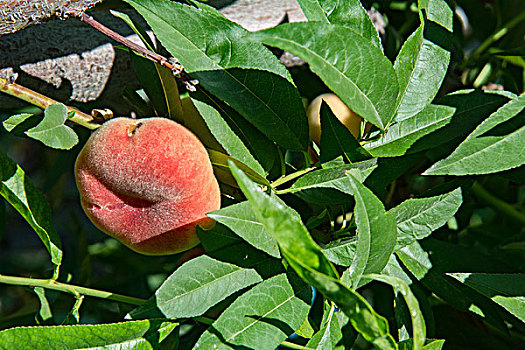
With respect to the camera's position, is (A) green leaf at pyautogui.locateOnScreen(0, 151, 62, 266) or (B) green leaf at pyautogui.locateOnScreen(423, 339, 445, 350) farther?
(A) green leaf at pyautogui.locateOnScreen(0, 151, 62, 266)

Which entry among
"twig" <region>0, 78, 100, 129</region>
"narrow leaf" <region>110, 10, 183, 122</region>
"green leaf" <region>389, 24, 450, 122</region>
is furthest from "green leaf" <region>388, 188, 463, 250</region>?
"twig" <region>0, 78, 100, 129</region>

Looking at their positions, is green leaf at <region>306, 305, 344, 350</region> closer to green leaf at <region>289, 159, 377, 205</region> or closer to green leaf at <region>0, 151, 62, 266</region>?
green leaf at <region>289, 159, 377, 205</region>

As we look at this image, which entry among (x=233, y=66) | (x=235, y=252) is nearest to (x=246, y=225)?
(x=235, y=252)

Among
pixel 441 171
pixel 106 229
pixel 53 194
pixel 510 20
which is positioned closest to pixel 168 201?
pixel 106 229

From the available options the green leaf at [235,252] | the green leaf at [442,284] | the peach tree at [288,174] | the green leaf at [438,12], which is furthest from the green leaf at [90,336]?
the green leaf at [438,12]

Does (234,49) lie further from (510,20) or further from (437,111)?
(510,20)

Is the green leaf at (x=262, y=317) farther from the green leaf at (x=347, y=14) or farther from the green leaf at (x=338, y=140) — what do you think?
the green leaf at (x=347, y=14)
